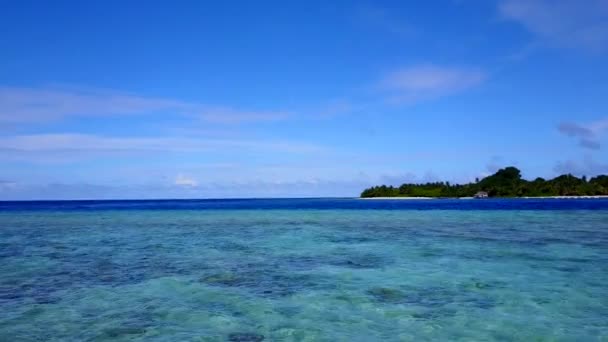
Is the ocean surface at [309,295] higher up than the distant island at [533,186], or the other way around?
the distant island at [533,186]

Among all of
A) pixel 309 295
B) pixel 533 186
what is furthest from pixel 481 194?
pixel 309 295

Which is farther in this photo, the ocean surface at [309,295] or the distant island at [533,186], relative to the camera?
the distant island at [533,186]

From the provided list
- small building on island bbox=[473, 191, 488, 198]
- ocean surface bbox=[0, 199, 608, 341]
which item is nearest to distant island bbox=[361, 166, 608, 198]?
small building on island bbox=[473, 191, 488, 198]

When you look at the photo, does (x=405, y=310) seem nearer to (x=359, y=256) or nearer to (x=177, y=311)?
(x=177, y=311)

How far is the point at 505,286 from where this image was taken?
44.0 ft

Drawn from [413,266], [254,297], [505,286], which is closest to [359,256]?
[413,266]

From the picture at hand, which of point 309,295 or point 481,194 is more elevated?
point 481,194

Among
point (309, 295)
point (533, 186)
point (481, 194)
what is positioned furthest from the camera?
point (481, 194)

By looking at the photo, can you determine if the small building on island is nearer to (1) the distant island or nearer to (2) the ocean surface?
(1) the distant island

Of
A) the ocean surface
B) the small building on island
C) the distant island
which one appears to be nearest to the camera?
the ocean surface

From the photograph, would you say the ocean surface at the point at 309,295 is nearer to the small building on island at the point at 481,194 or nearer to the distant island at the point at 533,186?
the distant island at the point at 533,186

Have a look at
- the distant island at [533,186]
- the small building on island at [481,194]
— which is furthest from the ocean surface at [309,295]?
the small building on island at [481,194]

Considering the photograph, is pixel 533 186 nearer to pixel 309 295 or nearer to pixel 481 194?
pixel 481 194

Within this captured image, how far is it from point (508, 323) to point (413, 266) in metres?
7.41
